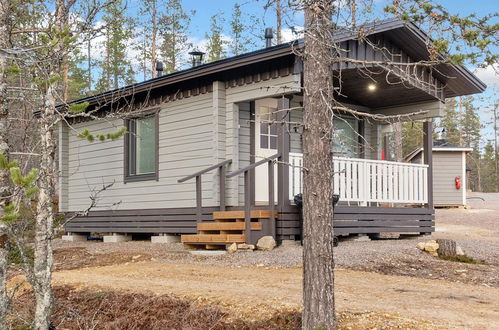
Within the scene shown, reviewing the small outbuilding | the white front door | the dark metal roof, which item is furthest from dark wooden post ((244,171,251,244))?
the small outbuilding

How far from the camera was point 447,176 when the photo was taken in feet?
78.7

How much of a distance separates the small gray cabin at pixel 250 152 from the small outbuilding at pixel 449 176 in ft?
37.2

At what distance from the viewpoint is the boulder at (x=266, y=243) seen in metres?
9.67

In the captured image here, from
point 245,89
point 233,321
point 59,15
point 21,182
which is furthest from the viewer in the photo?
point 245,89

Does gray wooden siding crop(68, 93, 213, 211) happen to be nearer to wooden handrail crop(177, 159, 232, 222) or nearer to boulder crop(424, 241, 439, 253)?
wooden handrail crop(177, 159, 232, 222)

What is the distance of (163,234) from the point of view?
1255 cm

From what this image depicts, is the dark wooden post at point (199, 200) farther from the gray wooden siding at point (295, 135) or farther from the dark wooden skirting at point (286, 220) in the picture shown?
the gray wooden siding at point (295, 135)

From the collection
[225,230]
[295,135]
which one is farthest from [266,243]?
[295,135]

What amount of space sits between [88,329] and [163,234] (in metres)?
6.76

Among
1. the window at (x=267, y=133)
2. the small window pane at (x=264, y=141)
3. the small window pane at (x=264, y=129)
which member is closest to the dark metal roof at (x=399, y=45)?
the window at (x=267, y=133)

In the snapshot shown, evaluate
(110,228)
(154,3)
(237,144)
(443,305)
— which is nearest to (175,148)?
(237,144)

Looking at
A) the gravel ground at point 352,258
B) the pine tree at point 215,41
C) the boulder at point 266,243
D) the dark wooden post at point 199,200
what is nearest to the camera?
the gravel ground at point 352,258

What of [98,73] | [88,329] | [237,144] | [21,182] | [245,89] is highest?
[98,73]

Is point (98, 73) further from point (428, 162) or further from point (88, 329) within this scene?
point (88, 329)
